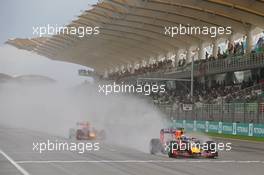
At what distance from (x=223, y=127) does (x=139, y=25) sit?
859 inches

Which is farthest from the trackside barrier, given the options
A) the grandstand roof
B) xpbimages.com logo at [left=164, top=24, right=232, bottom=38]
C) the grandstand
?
xpbimages.com logo at [left=164, top=24, right=232, bottom=38]

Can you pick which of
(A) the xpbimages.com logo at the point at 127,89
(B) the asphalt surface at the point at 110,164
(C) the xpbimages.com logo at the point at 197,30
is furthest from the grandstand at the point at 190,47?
(B) the asphalt surface at the point at 110,164

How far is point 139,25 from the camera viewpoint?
58156 mm

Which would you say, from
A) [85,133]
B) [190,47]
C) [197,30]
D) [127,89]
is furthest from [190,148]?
[190,47]

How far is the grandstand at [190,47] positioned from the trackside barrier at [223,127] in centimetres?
40

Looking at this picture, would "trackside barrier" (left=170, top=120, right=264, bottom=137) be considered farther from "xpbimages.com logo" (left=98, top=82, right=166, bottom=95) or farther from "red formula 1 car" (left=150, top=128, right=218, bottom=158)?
"red formula 1 car" (left=150, top=128, right=218, bottom=158)

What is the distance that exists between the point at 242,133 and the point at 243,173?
62.0 ft

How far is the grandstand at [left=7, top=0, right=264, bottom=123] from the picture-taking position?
1745 inches

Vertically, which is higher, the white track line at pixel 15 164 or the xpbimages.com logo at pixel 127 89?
the xpbimages.com logo at pixel 127 89

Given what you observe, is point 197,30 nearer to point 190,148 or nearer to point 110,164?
point 190,148

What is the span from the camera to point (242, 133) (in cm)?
3594

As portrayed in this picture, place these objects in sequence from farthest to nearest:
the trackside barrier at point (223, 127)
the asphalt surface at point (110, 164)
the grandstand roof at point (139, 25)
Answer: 1. the grandstand roof at point (139, 25)
2. the trackside barrier at point (223, 127)
3. the asphalt surface at point (110, 164)

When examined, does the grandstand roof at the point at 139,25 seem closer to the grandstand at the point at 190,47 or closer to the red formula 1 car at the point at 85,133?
the grandstand at the point at 190,47

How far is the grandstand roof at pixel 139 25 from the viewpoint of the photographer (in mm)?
47812
